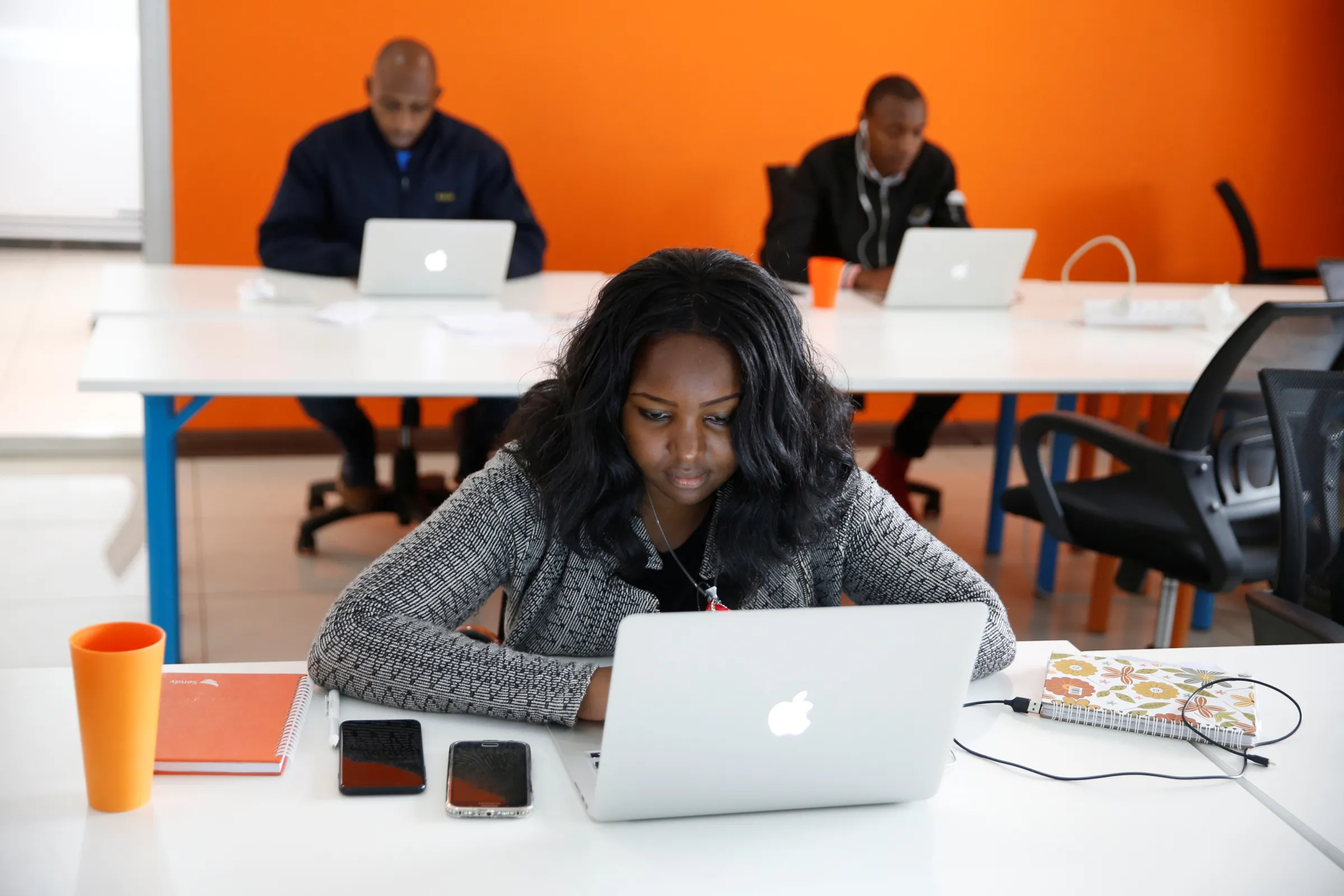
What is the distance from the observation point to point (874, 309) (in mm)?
3246

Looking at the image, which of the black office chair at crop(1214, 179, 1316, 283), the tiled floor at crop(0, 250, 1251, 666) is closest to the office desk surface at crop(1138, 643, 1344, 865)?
the tiled floor at crop(0, 250, 1251, 666)

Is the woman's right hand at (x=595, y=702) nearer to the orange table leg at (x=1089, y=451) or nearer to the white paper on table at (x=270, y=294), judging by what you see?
the white paper on table at (x=270, y=294)

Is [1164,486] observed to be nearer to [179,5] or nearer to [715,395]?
[715,395]

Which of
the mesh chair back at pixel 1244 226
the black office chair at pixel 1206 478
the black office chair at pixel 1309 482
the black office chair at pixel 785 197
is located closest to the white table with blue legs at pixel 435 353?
the black office chair at pixel 1206 478

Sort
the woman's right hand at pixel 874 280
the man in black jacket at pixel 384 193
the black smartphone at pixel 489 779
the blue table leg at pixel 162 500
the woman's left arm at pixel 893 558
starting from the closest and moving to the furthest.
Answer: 1. the black smartphone at pixel 489 779
2. the woman's left arm at pixel 893 558
3. the blue table leg at pixel 162 500
4. the man in black jacket at pixel 384 193
5. the woman's right hand at pixel 874 280

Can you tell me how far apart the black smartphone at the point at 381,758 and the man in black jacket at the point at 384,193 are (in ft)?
6.43

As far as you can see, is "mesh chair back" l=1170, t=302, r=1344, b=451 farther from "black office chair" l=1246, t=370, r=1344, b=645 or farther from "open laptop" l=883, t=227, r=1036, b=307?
"open laptop" l=883, t=227, r=1036, b=307

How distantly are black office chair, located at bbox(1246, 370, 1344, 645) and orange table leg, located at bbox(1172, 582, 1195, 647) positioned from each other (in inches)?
24.5

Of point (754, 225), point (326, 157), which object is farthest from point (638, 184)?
point (326, 157)

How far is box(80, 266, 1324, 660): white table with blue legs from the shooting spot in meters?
2.36

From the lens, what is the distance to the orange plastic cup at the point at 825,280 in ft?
10.4

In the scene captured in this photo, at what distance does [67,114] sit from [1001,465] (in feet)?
9.04

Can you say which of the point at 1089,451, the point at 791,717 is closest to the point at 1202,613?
the point at 1089,451

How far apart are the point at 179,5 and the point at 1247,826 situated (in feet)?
11.8
